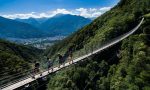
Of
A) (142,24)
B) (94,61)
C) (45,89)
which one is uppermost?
(142,24)

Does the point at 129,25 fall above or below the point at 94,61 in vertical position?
above

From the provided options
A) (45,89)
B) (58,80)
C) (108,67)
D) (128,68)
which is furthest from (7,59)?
(128,68)

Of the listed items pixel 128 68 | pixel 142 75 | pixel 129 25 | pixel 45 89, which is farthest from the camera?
pixel 129 25

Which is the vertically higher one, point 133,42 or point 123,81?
point 133,42

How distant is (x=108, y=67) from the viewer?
93750 millimetres

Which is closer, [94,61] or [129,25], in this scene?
[94,61]

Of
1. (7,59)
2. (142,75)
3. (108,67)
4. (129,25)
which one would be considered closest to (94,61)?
(108,67)

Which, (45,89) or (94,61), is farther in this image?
(45,89)

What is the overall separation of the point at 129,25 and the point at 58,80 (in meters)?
33.5

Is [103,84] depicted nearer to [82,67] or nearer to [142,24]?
[82,67]

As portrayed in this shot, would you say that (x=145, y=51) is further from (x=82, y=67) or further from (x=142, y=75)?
(x=82, y=67)

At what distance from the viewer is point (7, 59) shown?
5187 inches

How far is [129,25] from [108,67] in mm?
25839

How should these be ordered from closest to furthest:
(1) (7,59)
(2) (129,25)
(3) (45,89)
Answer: (3) (45,89), (2) (129,25), (1) (7,59)
